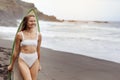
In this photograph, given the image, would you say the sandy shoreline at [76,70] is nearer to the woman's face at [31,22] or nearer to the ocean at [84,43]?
the ocean at [84,43]

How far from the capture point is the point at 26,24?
4340 mm

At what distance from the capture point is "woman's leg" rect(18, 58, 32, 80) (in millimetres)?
4145

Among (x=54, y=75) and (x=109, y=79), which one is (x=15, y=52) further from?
(x=109, y=79)

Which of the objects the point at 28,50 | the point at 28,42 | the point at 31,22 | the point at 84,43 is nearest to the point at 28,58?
the point at 28,50

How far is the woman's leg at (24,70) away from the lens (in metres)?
4.14

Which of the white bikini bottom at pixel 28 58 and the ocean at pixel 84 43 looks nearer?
the white bikini bottom at pixel 28 58

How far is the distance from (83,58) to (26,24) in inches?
319

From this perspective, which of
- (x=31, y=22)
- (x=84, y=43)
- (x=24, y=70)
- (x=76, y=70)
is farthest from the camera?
(x=84, y=43)

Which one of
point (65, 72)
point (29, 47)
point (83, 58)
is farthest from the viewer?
point (83, 58)

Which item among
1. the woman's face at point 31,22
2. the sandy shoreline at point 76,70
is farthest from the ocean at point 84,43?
the woman's face at point 31,22

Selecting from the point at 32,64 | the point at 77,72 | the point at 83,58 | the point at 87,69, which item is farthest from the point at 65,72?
the point at 32,64

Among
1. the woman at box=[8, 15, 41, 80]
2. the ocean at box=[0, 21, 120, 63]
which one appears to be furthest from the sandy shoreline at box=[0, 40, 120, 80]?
the woman at box=[8, 15, 41, 80]

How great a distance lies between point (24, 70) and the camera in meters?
4.18

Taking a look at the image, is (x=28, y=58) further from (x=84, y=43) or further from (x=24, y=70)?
(x=84, y=43)
